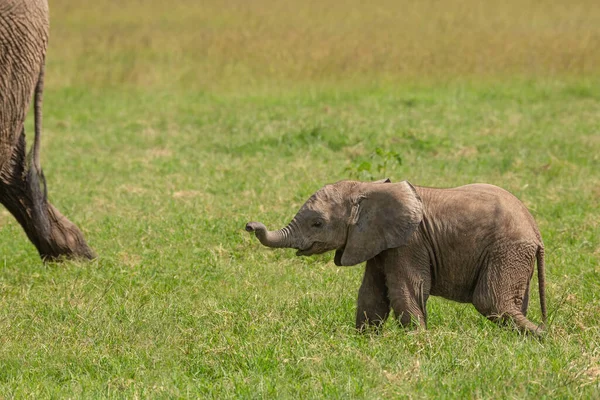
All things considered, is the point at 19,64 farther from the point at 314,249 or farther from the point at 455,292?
the point at 455,292

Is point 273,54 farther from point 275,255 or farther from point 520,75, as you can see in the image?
point 275,255

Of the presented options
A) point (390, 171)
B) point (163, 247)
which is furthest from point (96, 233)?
point (390, 171)

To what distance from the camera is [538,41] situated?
17.9 metres

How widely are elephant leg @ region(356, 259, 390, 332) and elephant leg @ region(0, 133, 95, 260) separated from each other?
295cm

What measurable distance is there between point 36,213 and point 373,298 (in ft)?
10.2

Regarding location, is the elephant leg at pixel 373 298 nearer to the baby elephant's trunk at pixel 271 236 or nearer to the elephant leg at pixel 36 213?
the baby elephant's trunk at pixel 271 236

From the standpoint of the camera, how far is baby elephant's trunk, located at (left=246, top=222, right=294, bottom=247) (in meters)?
5.25

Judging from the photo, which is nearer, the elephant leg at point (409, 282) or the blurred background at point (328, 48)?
the elephant leg at point (409, 282)

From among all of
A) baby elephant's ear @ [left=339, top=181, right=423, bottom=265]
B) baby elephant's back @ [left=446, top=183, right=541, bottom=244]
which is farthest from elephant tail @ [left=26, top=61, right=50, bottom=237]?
baby elephant's back @ [left=446, top=183, right=541, bottom=244]

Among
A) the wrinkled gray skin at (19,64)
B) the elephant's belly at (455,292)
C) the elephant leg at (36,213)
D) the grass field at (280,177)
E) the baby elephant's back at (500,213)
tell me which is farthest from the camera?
the elephant leg at (36,213)

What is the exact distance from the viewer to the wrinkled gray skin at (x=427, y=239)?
215 inches

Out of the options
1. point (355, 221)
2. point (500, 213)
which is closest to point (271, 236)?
point (355, 221)

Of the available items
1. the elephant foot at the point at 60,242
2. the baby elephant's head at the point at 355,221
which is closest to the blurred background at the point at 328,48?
the elephant foot at the point at 60,242

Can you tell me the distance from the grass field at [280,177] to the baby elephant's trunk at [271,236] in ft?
1.74
